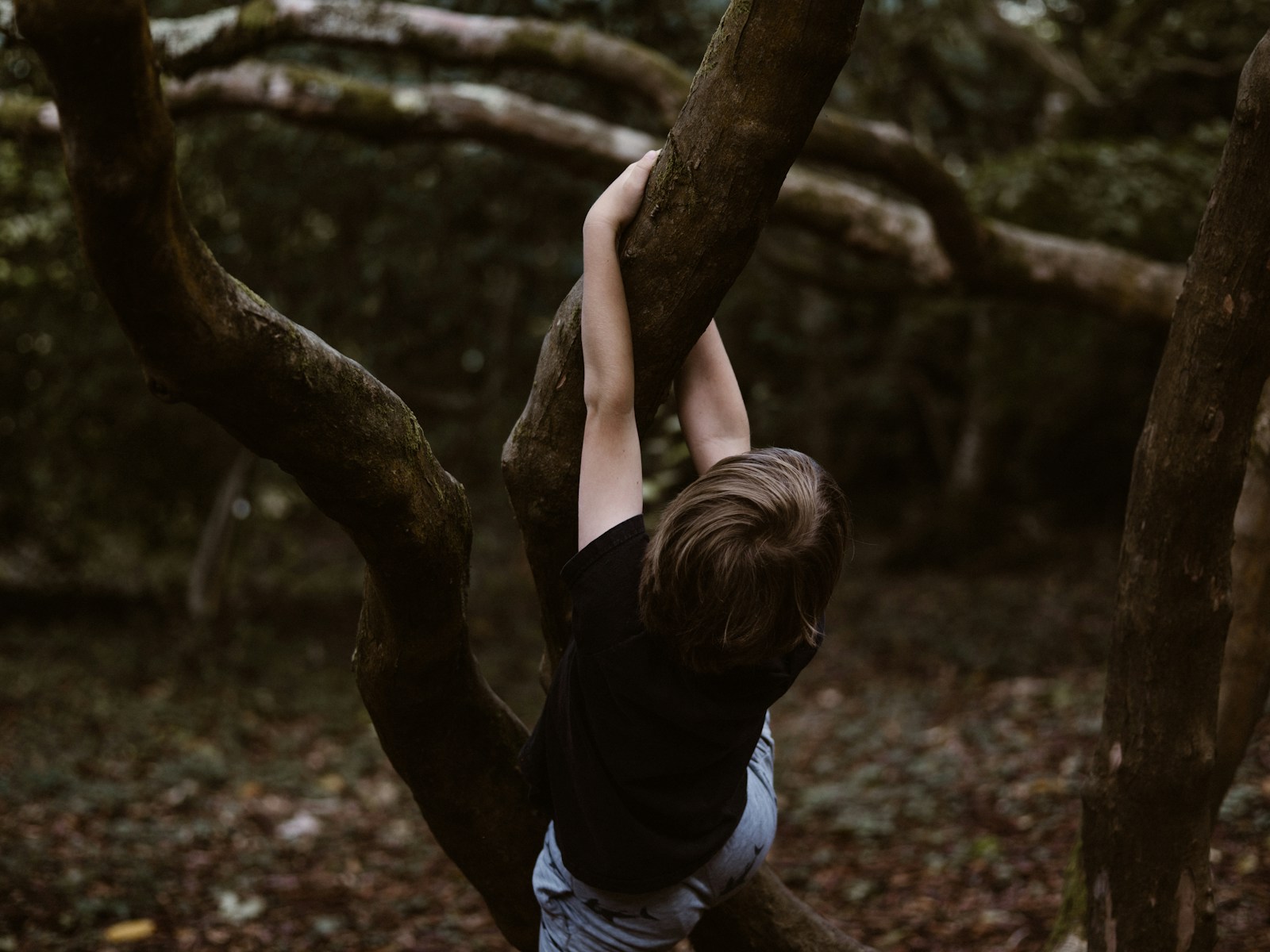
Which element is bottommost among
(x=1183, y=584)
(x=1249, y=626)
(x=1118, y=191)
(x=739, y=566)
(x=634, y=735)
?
(x=634, y=735)

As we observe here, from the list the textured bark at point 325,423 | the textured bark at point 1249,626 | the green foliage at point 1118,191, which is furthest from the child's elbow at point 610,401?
the green foliage at point 1118,191

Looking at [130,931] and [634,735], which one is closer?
[634,735]

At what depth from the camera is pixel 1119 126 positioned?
9.86 meters

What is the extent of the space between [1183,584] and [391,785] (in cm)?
510

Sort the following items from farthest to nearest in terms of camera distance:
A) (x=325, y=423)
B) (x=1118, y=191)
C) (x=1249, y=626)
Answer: (x=1118, y=191)
(x=1249, y=626)
(x=325, y=423)

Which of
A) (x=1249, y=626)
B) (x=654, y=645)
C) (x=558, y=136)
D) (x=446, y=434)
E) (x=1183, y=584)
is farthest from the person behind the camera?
(x=446, y=434)

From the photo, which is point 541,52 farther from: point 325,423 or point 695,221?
point 325,423

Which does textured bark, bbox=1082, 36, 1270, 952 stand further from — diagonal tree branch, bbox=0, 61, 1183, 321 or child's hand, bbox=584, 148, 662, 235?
diagonal tree branch, bbox=0, 61, 1183, 321

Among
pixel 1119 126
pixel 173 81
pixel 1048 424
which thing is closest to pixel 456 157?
pixel 173 81

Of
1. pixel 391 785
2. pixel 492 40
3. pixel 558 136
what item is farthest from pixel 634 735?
pixel 391 785

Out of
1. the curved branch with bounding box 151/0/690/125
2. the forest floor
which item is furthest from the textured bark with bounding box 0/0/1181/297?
the forest floor

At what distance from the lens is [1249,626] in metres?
2.76

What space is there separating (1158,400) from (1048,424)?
986cm

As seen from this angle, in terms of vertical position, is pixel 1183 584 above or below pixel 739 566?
above
